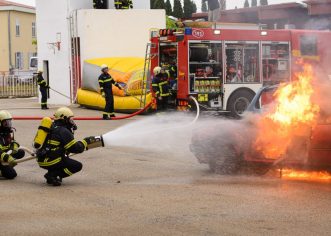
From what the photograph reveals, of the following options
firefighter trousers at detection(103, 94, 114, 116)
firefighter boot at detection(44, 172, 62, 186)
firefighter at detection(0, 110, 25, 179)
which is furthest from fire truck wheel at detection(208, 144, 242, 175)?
firefighter trousers at detection(103, 94, 114, 116)

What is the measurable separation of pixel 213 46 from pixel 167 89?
180 centimetres

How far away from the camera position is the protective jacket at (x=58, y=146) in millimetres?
9453

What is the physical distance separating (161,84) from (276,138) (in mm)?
8981

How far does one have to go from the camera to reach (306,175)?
9.77m

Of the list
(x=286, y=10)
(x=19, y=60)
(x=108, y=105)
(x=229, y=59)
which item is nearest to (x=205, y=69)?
(x=229, y=59)

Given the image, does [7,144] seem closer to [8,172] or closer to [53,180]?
[8,172]

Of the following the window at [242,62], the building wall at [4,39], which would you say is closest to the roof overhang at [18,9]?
the building wall at [4,39]

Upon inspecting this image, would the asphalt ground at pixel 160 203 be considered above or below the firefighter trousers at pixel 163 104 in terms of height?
below

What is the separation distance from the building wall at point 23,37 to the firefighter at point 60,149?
50399 mm

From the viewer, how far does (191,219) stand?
7254 mm

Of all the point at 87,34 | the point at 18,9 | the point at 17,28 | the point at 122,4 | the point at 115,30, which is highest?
the point at 18,9

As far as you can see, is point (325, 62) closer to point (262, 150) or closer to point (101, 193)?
point (262, 150)

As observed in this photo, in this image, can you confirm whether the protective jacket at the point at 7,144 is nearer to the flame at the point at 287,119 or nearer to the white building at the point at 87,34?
the flame at the point at 287,119

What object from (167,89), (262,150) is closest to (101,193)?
(262,150)
